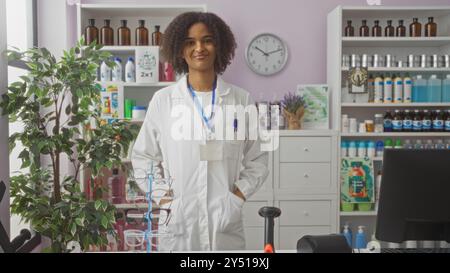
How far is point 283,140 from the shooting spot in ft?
12.5

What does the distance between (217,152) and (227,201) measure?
203 mm

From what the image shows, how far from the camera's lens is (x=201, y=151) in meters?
1.95

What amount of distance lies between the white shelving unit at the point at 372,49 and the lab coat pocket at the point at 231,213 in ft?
6.86

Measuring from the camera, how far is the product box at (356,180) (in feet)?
12.8

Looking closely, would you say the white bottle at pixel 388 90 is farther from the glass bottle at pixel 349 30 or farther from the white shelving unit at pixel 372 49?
the glass bottle at pixel 349 30

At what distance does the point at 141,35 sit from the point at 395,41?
211 centimetres

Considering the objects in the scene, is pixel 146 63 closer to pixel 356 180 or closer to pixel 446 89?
pixel 356 180

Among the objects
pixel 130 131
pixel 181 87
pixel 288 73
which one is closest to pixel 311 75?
pixel 288 73

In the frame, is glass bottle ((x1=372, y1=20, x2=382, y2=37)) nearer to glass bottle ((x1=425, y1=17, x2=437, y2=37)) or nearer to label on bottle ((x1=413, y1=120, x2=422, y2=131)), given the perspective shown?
glass bottle ((x1=425, y1=17, x2=437, y2=37))

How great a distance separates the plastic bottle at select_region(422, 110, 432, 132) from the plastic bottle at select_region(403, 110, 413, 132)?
10 centimetres

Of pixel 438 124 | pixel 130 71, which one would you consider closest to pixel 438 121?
pixel 438 124

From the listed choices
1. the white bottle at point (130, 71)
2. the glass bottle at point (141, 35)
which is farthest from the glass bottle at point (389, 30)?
the white bottle at point (130, 71)

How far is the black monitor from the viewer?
4.19 ft
